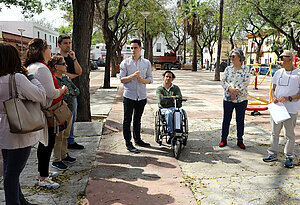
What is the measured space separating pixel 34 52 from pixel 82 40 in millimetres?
3626

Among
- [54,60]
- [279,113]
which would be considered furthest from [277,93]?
[54,60]

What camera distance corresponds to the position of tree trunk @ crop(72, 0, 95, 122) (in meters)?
6.65

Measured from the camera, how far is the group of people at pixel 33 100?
2.55 metres

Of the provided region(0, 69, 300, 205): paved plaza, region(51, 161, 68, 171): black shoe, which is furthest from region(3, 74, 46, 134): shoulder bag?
region(51, 161, 68, 171): black shoe

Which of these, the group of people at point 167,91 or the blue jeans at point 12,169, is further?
the group of people at point 167,91

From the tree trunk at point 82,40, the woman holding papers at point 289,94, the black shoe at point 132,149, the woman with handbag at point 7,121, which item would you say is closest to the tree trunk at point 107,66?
the tree trunk at point 82,40

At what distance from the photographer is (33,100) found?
2.64 metres

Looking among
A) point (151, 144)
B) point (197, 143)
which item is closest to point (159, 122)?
point (151, 144)

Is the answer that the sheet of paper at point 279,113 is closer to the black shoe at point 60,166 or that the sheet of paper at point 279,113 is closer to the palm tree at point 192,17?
the black shoe at point 60,166

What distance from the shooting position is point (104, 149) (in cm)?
521

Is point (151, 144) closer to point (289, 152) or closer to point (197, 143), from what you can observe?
point (197, 143)

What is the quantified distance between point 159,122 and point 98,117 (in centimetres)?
329

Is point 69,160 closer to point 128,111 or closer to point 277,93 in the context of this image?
point 128,111

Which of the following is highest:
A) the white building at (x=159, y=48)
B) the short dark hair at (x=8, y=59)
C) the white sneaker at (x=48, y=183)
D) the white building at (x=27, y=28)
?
the white building at (x=27, y=28)
